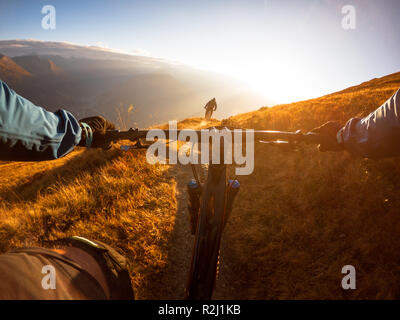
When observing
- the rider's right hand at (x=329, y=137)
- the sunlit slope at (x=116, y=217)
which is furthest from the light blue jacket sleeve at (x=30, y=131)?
the rider's right hand at (x=329, y=137)

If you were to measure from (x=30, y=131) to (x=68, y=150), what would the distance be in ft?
1.31

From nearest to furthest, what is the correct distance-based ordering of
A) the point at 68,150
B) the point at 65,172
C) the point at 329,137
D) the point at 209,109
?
1. the point at 68,150
2. the point at 329,137
3. the point at 209,109
4. the point at 65,172

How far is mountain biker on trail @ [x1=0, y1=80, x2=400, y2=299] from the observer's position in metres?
1.33

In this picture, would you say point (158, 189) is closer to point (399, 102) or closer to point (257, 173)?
point (257, 173)

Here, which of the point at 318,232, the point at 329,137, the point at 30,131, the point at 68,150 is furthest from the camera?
the point at 318,232

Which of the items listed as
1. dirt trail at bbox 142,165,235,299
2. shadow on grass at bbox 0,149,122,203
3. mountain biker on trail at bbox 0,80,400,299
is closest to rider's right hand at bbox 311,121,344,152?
mountain biker on trail at bbox 0,80,400,299

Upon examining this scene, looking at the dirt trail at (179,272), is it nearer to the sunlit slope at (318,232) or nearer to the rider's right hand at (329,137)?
the sunlit slope at (318,232)

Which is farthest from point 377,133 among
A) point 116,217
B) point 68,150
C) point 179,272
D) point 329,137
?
point 116,217

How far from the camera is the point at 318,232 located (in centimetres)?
361

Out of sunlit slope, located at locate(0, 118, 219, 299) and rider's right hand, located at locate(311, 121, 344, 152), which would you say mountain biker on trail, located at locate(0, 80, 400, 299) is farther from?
sunlit slope, located at locate(0, 118, 219, 299)

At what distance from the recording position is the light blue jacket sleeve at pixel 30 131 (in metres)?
1.28

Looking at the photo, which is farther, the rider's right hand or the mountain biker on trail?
the rider's right hand

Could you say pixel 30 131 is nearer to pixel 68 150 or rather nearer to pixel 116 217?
pixel 68 150

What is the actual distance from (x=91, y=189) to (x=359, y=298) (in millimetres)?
6457
